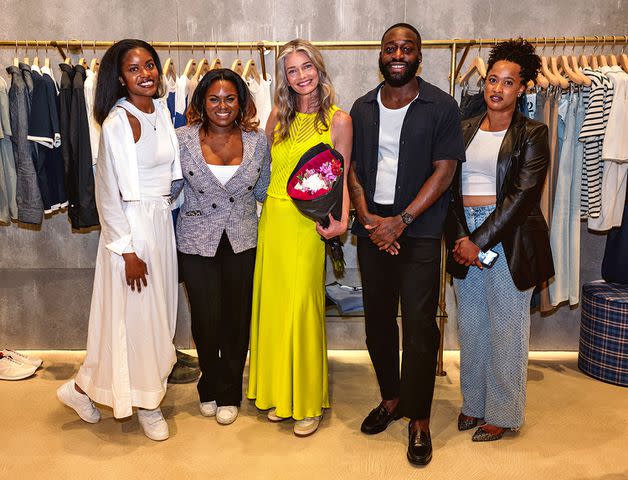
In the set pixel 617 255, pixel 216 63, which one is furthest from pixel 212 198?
pixel 617 255

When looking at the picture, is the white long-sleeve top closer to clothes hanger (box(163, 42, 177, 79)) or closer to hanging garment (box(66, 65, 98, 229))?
hanging garment (box(66, 65, 98, 229))

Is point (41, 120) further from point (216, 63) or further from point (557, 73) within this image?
point (557, 73)

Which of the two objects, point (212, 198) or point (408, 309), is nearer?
point (408, 309)

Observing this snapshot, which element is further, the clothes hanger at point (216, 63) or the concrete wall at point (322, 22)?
the concrete wall at point (322, 22)

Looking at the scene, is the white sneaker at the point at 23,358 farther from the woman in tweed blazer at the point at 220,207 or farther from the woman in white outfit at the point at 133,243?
the woman in tweed blazer at the point at 220,207

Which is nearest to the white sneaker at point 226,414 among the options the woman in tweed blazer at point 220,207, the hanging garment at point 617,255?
the woman in tweed blazer at point 220,207

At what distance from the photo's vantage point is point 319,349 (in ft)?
9.68

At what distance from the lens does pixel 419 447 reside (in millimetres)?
2744

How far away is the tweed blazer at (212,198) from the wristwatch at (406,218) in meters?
0.78

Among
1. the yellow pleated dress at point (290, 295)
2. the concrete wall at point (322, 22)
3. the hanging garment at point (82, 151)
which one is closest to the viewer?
the yellow pleated dress at point (290, 295)

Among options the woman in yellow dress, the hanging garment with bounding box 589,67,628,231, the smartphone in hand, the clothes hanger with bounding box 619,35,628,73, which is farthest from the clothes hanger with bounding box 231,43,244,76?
the clothes hanger with bounding box 619,35,628,73

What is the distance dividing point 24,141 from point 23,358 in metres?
1.42

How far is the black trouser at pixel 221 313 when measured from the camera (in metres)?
2.95

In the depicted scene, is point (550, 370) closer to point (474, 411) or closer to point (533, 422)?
point (533, 422)
